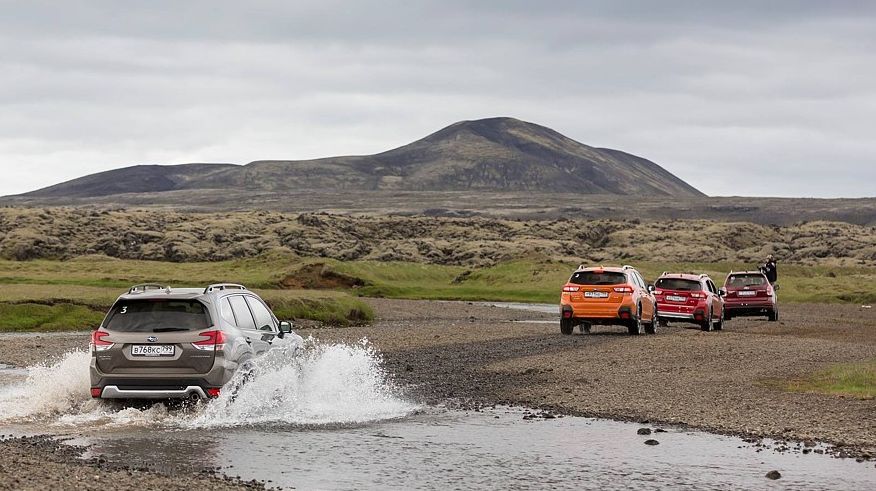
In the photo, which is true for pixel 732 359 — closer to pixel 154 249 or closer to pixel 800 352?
pixel 800 352

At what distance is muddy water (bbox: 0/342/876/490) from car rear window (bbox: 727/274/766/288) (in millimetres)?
27784

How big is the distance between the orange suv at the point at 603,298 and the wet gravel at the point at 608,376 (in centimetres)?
64

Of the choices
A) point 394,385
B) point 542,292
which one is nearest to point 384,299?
point 542,292

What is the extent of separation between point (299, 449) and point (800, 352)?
17275mm

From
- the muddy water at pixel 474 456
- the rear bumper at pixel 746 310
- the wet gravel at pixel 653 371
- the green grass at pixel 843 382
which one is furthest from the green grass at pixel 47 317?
the green grass at pixel 843 382

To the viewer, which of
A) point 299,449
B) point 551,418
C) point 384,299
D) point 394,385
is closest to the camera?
point 299,449

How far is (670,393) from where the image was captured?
20.5 metres

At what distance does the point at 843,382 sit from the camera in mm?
21578

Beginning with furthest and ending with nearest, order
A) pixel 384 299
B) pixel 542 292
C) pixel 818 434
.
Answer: pixel 542 292 → pixel 384 299 → pixel 818 434

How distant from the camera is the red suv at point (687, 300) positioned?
38.6m

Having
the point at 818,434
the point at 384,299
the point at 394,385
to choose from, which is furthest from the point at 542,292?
the point at 818,434

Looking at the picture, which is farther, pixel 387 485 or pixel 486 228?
pixel 486 228

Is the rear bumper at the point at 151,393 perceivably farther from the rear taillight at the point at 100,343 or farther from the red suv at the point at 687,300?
the red suv at the point at 687,300

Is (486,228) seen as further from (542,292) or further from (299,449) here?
(299,449)
